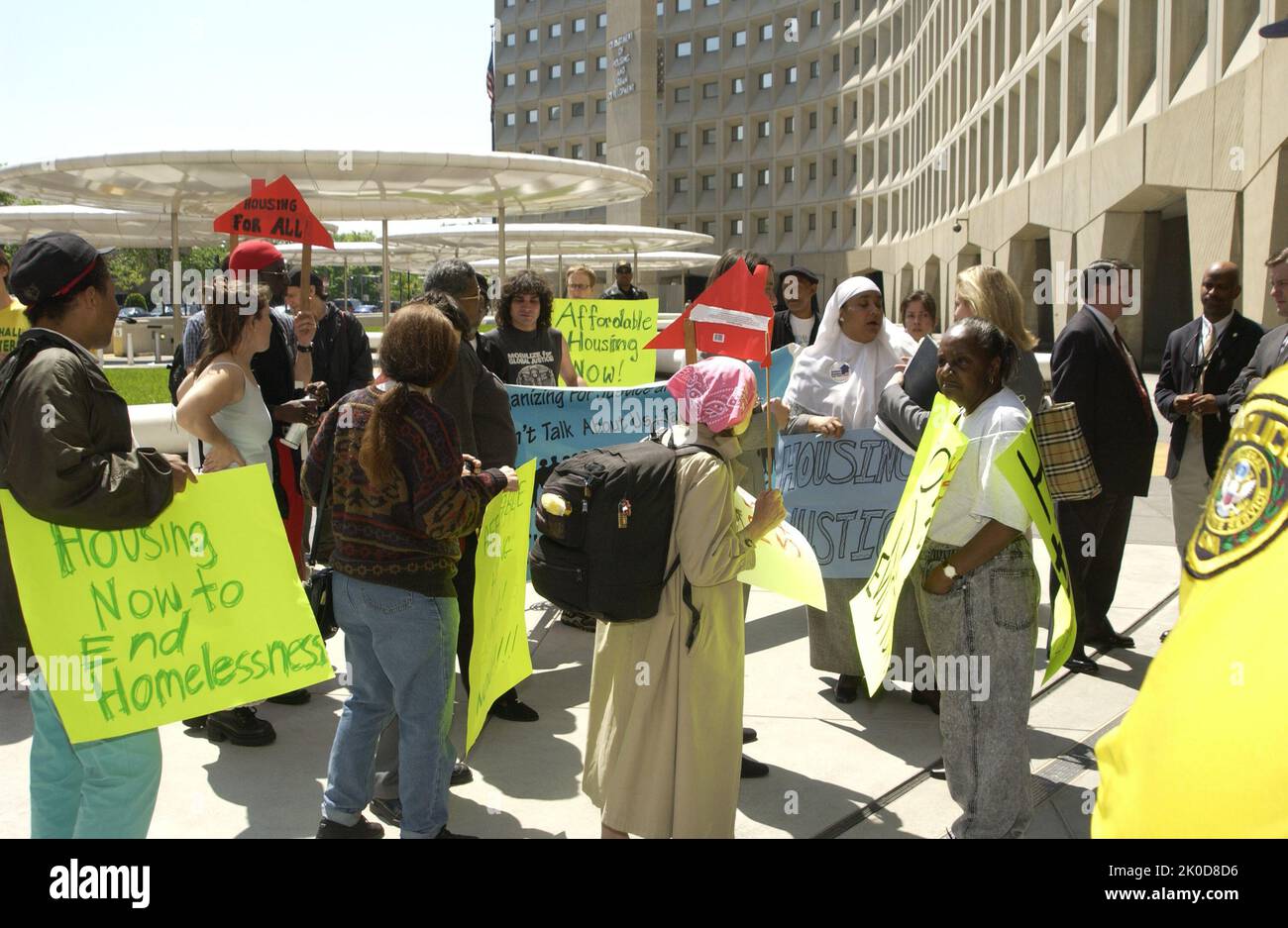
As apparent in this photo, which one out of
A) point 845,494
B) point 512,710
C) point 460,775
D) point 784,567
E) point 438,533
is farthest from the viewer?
point 845,494

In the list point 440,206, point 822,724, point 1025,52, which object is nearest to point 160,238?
point 440,206

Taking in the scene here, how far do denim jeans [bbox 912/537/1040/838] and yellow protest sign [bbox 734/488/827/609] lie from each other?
19.6 inches

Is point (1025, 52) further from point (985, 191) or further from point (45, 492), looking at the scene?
point (45, 492)

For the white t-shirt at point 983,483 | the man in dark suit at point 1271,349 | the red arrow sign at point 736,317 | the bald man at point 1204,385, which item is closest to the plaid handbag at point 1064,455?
the white t-shirt at point 983,483

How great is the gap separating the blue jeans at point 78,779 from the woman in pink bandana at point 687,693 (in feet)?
4.45

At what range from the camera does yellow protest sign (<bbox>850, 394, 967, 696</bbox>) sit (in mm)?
3699

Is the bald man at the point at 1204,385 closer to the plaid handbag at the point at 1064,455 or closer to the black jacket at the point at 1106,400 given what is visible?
the black jacket at the point at 1106,400

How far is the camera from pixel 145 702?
3.31 meters

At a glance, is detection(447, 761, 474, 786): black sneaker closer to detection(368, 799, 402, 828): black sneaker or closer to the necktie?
detection(368, 799, 402, 828): black sneaker

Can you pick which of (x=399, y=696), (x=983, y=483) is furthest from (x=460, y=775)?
(x=983, y=483)

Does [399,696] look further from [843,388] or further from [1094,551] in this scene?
[1094,551]

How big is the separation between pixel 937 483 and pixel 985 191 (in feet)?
115

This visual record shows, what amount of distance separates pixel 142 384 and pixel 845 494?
61.5 feet

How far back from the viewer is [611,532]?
130 inches
